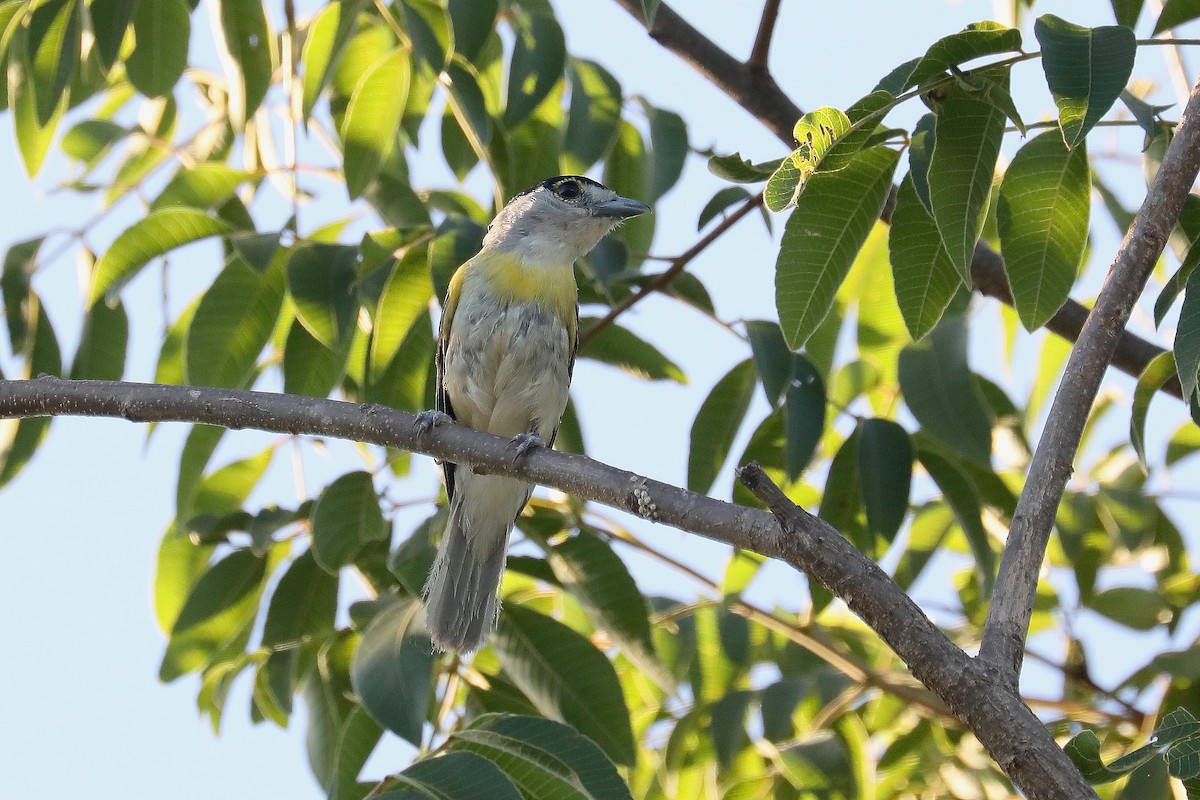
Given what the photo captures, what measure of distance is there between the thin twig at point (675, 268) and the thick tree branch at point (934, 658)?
1.65 m

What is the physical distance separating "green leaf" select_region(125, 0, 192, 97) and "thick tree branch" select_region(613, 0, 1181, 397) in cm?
148

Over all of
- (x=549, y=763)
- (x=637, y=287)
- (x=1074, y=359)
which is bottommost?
(x=549, y=763)

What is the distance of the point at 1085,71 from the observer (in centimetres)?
248

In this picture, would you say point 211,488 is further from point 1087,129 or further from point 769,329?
point 1087,129

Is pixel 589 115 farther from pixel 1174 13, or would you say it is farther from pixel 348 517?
pixel 1174 13

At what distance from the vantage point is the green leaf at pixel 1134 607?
4.38m

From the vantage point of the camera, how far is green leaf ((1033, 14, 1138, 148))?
2.43 metres

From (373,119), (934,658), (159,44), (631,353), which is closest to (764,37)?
(631,353)

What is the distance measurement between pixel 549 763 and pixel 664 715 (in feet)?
5.16

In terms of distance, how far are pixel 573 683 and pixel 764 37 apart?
6.85 ft

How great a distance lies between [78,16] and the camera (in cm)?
383

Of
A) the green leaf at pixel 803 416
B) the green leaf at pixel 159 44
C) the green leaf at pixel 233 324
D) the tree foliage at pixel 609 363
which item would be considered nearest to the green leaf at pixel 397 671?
the tree foliage at pixel 609 363

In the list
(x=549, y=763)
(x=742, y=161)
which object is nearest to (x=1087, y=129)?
(x=742, y=161)

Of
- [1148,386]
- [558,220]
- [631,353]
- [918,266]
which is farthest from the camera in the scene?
[558,220]
